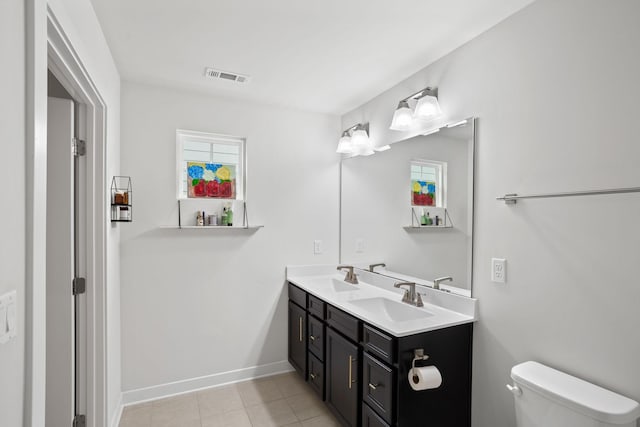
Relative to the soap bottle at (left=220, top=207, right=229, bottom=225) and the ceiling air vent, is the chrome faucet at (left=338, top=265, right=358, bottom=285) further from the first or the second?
the ceiling air vent

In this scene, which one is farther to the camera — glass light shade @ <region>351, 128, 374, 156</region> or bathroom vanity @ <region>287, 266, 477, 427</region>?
glass light shade @ <region>351, 128, 374, 156</region>

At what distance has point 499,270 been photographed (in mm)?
1871

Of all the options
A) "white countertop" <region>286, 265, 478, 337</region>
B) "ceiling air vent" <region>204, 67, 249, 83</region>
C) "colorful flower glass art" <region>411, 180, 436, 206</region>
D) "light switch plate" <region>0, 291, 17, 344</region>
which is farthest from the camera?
"ceiling air vent" <region>204, 67, 249, 83</region>

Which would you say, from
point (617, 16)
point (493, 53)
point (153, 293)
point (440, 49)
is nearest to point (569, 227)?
point (617, 16)

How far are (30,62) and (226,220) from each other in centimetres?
206

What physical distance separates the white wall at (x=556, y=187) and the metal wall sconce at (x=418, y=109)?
0.49 ft

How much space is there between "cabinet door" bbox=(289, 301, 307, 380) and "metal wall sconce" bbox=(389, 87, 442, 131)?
1.65 m

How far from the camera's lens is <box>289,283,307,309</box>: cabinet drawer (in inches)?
112

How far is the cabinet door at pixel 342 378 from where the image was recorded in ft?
6.95

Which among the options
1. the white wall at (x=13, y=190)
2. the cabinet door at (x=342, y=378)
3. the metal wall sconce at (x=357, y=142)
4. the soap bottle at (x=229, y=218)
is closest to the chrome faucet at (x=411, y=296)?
the cabinet door at (x=342, y=378)

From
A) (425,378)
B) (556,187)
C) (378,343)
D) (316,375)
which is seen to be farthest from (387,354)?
(556,187)

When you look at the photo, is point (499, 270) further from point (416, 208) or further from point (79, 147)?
point (79, 147)

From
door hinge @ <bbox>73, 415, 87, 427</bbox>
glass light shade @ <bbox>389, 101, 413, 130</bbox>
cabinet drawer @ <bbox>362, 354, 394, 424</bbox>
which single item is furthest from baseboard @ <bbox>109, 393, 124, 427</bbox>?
glass light shade @ <bbox>389, 101, 413, 130</bbox>

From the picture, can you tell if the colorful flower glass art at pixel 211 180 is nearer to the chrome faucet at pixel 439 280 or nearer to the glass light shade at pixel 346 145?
the glass light shade at pixel 346 145
